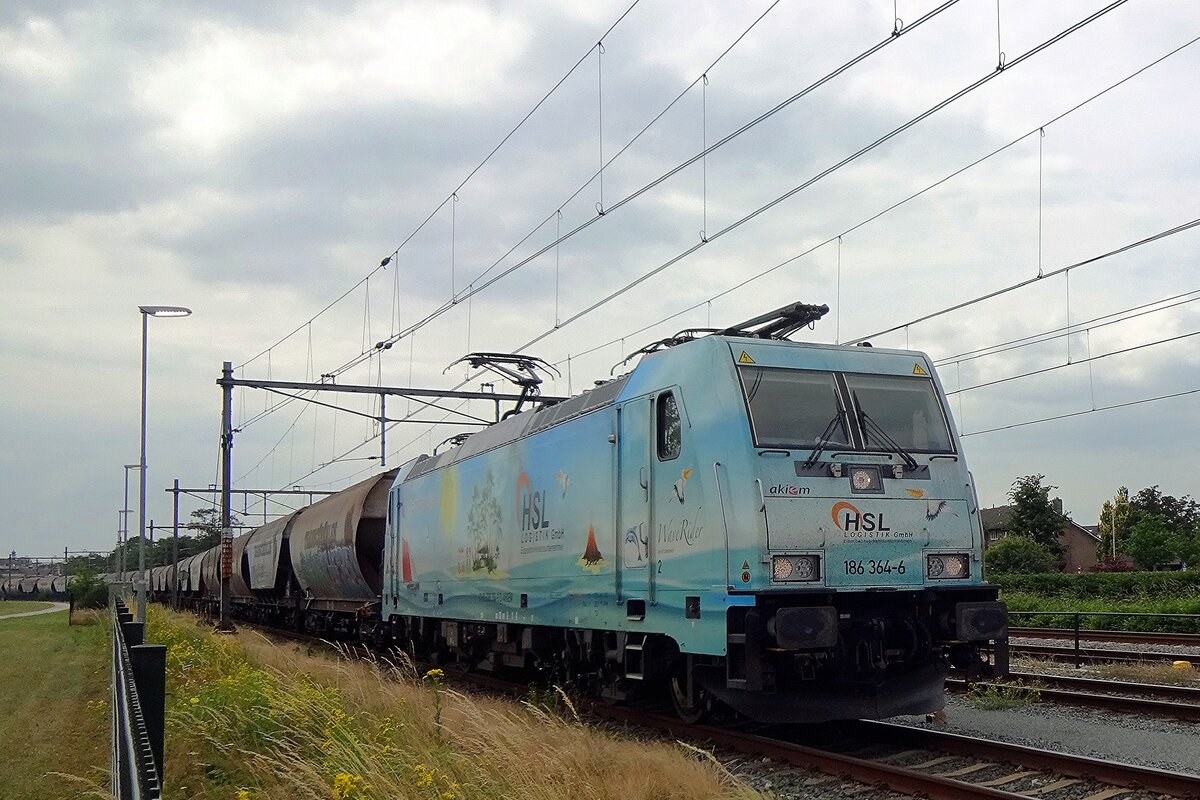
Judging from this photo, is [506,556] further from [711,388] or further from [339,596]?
[339,596]

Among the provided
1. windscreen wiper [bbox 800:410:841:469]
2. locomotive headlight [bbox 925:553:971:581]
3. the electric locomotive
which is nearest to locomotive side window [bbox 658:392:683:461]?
the electric locomotive

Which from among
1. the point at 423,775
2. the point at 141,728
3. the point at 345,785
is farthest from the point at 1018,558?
the point at 141,728

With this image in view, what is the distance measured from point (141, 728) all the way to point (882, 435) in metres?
7.46

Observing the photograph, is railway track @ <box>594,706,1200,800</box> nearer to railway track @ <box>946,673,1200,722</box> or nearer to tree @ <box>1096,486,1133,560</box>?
railway track @ <box>946,673,1200,722</box>

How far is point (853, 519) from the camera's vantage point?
9.88 metres

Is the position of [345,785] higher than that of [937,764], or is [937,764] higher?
[345,785]

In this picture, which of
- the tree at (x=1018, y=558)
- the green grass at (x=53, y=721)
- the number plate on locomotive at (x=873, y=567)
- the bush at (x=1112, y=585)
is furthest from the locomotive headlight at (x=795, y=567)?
the tree at (x=1018, y=558)

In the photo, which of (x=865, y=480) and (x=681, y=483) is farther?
(x=681, y=483)

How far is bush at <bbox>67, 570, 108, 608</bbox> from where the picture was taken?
6638cm

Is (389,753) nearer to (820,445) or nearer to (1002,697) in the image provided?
(820,445)

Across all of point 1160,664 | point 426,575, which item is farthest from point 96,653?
point 1160,664

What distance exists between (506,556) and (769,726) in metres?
4.58

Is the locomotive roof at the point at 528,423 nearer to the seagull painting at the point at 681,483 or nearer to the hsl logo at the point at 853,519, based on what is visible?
the seagull painting at the point at 681,483

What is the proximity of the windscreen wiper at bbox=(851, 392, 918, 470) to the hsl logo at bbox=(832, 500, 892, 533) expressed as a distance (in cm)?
68
